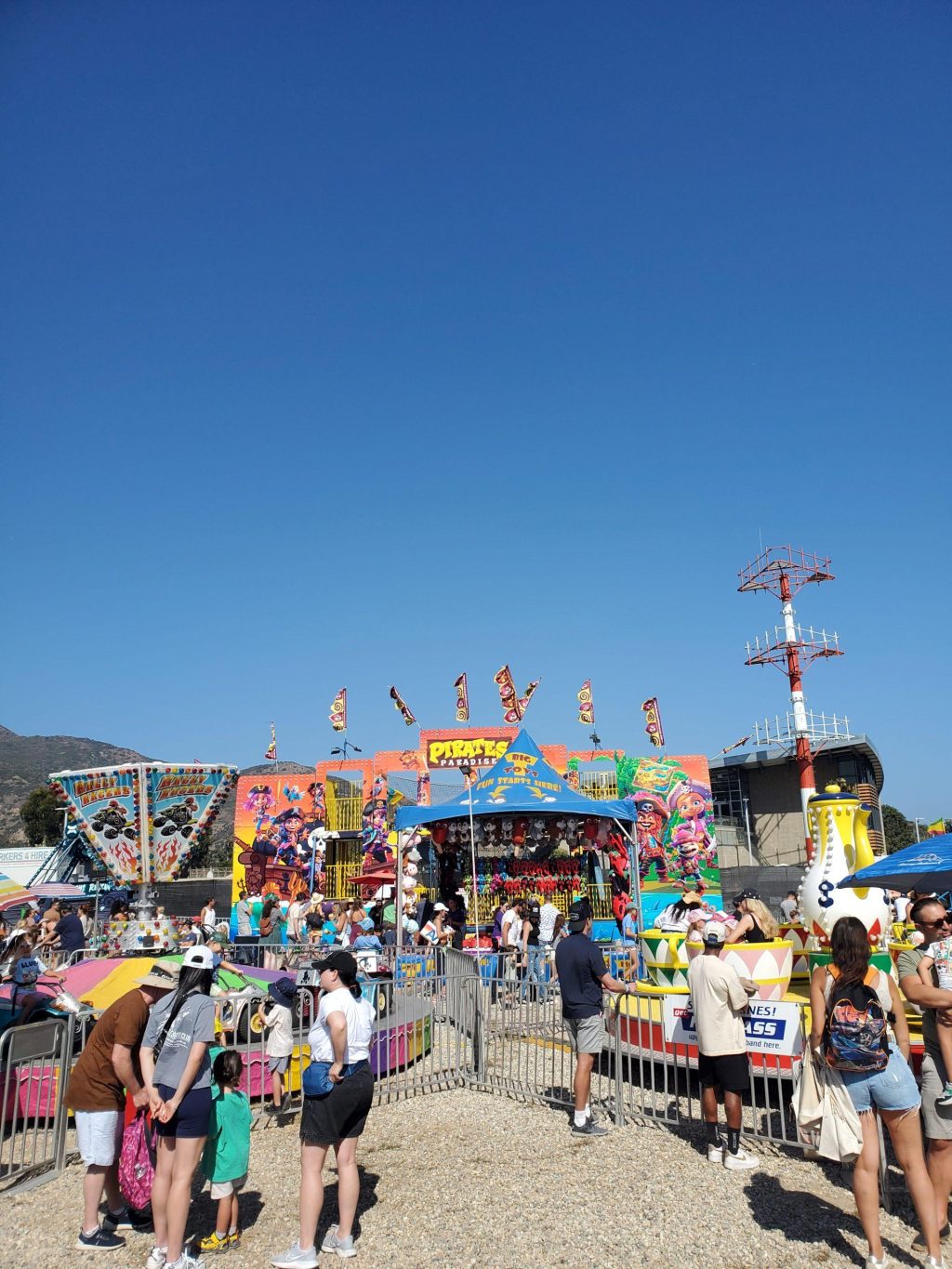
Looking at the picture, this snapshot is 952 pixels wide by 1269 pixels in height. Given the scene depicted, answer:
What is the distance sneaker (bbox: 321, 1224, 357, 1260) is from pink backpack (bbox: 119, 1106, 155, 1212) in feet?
3.42

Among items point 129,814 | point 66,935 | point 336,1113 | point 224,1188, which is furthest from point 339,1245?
point 129,814

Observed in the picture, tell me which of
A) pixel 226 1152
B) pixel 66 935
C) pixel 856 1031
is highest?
pixel 856 1031

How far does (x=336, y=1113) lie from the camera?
4.39 metres

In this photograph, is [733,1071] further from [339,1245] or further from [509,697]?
[509,697]

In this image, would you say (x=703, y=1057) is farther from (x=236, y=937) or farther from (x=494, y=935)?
(x=236, y=937)

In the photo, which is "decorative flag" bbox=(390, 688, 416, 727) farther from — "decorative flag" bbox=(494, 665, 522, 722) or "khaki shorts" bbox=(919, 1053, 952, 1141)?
"khaki shorts" bbox=(919, 1053, 952, 1141)

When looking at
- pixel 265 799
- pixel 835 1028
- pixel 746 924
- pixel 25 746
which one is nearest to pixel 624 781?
pixel 265 799

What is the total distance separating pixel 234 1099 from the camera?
4773mm

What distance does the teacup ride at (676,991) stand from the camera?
6.91 metres

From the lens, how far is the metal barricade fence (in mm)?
5707

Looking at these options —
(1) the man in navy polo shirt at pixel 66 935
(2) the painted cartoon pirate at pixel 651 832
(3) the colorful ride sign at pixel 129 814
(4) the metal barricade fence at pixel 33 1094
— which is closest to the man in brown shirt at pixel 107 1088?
(4) the metal barricade fence at pixel 33 1094

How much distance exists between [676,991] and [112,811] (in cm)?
1113

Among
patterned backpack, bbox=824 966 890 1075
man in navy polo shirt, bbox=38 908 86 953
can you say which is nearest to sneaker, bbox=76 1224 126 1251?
patterned backpack, bbox=824 966 890 1075

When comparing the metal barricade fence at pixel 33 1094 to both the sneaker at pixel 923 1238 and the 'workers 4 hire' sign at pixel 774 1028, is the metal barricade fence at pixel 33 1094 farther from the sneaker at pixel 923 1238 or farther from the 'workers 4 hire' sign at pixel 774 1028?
the sneaker at pixel 923 1238
